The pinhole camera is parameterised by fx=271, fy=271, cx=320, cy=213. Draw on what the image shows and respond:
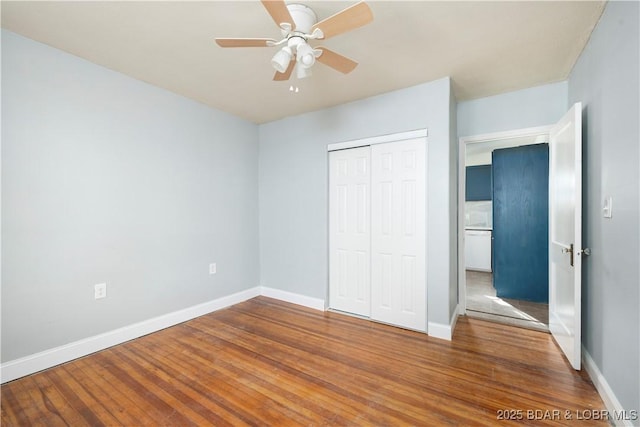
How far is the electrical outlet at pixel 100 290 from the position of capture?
252 centimetres

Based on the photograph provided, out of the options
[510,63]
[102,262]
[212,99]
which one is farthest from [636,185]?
[102,262]

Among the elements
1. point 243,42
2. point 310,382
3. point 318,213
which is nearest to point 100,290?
point 310,382

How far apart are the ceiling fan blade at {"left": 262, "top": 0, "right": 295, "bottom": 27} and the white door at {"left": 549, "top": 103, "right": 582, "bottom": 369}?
2.26m

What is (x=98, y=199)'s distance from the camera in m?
2.54

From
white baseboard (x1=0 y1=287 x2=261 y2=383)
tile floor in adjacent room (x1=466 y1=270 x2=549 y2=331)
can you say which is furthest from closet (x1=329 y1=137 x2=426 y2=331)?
white baseboard (x1=0 y1=287 x2=261 y2=383)

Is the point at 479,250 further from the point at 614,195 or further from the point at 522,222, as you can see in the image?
the point at 614,195

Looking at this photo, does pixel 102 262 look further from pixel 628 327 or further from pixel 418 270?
pixel 628 327

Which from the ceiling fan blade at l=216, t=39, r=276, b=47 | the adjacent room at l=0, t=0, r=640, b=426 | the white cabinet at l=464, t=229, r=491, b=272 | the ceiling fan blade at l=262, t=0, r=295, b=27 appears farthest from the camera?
the white cabinet at l=464, t=229, r=491, b=272

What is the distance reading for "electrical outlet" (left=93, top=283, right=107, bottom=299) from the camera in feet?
8.26

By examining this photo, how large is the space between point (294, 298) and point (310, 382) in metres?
1.80

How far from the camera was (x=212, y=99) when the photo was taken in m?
3.29

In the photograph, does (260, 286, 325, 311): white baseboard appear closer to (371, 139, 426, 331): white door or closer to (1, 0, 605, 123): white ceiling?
(371, 139, 426, 331): white door

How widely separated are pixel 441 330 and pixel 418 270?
0.62 meters

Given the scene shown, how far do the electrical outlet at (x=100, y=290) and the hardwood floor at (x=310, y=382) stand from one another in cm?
51
